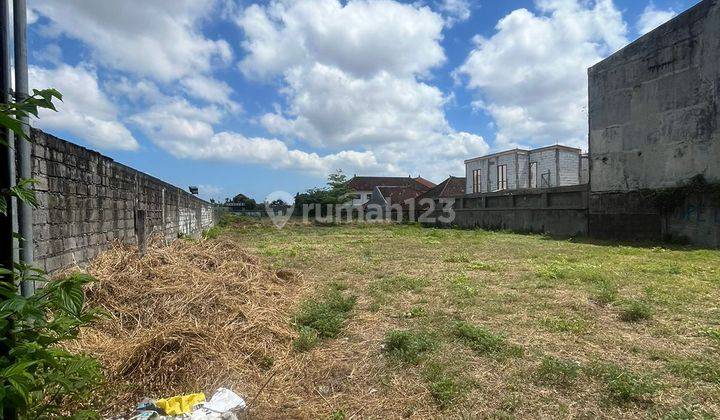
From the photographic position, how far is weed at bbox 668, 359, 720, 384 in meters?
2.59

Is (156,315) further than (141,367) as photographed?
Yes

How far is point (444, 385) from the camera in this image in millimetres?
2639

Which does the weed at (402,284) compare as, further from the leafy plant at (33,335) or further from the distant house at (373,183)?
the distant house at (373,183)

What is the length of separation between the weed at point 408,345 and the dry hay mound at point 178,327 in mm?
867

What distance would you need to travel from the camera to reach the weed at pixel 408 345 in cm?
314

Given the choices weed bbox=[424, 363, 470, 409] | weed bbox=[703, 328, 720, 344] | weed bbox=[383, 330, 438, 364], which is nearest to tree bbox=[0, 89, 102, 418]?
weed bbox=[424, 363, 470, 409]

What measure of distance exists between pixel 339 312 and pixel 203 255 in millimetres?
2461

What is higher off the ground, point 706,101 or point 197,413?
point 706,101

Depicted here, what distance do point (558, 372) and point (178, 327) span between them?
2759 mm

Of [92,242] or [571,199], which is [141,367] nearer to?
[92,242]

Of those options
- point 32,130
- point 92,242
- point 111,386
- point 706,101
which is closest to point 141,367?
point 111,386

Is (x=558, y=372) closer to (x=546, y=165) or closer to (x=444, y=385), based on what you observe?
(x=444, y=385)

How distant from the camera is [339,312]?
4508 mm

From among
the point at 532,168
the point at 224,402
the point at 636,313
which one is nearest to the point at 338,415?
the point at 224,402
